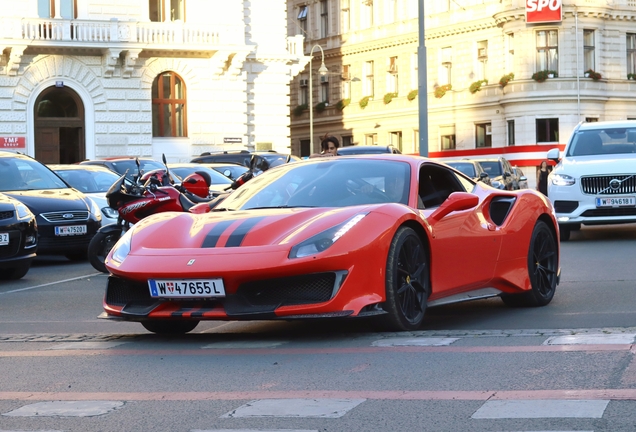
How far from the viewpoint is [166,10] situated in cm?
4378

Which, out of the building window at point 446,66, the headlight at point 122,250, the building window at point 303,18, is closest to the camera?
the headlight at point 122,250

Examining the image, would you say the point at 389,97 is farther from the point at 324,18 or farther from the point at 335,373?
the point at 335,373

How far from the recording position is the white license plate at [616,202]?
17.9 meters

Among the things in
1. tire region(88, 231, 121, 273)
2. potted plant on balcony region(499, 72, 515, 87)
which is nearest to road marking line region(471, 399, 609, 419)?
tire region(88, 231, 121, 273)

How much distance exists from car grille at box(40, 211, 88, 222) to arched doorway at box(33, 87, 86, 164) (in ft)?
83.6

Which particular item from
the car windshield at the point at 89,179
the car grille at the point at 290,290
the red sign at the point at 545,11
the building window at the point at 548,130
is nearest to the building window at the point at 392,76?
the red sign at the point at 545,11

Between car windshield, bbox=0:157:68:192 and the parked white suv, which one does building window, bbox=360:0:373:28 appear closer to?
the parked white suv

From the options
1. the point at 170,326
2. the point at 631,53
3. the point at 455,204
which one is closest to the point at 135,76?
the point at 631,53

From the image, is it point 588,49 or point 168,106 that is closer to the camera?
point 168,106

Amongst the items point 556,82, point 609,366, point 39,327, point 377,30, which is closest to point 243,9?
point 556,82

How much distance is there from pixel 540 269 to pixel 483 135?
52901 mm

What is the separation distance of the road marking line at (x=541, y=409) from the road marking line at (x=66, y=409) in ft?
5.61

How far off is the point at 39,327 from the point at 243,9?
36.2 metres

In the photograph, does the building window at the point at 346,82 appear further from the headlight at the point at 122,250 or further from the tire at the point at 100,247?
the headlight at the point at 122,250
